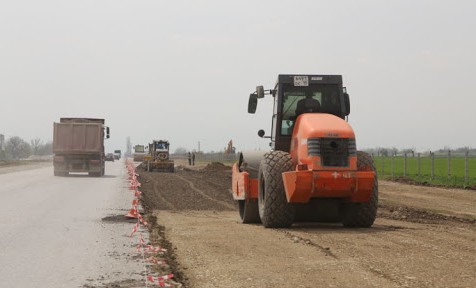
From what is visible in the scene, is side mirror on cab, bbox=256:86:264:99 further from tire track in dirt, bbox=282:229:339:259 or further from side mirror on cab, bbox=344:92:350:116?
tire track in dirt, bbox=282:229:339:259

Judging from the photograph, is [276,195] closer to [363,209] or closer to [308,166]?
[308,166]

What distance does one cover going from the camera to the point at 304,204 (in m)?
12.9

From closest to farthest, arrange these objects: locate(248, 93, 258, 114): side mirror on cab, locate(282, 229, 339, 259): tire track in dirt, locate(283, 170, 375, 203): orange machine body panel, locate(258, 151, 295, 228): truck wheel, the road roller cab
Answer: locate(282, 229, 339, 259): tire track in dirt < locate(283, 170, 375, 203): orange machine body panel < the road roller cab < locate(258, 151, 295, 228): truck wheel < locate(248, 93, 258, 114): side mirror on cab

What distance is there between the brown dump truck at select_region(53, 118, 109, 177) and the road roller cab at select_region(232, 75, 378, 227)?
2651 centimetres

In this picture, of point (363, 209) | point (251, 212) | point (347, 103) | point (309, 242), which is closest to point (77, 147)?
point (251, 212)

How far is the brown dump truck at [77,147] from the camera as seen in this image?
39.3 metres

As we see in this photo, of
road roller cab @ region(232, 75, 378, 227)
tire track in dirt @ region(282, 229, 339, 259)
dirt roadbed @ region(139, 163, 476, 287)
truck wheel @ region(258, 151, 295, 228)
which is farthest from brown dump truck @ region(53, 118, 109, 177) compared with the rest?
tire track in dirt @ region(282, 229, 339, 259)

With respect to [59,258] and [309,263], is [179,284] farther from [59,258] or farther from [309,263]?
[59,258]

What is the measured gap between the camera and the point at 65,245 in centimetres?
1068

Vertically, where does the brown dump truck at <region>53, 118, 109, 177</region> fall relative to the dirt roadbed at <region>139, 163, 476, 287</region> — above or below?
above

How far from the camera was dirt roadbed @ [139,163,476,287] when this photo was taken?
7418mm

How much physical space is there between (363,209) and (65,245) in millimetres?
5829

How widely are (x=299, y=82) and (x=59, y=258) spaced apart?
261 inches

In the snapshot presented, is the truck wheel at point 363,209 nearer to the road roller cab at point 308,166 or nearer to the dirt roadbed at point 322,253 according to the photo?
the road roller cab at point 308,166
